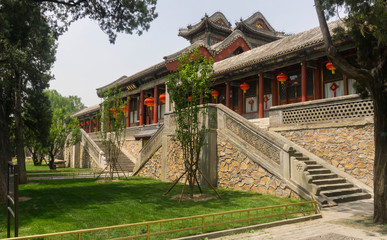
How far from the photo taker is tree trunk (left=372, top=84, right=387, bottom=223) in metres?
6.11

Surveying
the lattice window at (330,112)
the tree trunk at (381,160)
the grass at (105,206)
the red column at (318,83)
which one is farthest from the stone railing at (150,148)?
the tree trunk at (381,160)

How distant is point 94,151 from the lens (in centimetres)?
2127

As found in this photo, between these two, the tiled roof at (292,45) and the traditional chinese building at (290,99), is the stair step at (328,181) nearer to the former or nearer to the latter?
the traditional chinese building at (290,99)

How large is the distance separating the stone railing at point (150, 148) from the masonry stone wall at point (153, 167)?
0.56 ft

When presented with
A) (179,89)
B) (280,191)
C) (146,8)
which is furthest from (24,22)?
(280,191)

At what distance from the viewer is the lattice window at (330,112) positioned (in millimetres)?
9406

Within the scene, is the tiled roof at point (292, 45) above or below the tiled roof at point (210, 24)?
below

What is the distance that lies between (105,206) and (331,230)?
4761mm

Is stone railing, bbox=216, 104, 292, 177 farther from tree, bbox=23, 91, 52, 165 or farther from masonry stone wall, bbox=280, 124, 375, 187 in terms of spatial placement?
tree, bbox=23, 91, 52, 165

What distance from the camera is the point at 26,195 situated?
8.96 metres

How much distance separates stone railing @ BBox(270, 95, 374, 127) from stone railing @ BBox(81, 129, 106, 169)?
38.7ft

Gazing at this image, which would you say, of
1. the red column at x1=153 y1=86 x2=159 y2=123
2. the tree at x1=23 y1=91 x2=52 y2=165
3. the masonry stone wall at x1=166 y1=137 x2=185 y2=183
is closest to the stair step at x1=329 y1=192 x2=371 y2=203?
the masonry stone wall at x1=166 y1=137 x2=185 y2=183

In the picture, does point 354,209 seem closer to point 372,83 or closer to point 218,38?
point 372,83

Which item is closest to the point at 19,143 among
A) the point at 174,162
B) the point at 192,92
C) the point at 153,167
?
the point at 153,167
